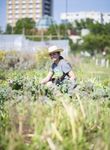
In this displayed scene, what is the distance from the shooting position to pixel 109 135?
14.5 ft

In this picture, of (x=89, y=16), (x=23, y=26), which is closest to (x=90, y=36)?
(x=23, y=26)

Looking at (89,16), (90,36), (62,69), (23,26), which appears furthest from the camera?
(89,16)

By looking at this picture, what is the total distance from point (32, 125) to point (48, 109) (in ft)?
1.41

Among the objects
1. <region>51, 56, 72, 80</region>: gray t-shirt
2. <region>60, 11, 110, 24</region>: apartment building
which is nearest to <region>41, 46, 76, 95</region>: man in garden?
<region>51, 56, 72, 80</region>: gray t-shirt

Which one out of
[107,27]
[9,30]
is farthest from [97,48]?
[9,30]

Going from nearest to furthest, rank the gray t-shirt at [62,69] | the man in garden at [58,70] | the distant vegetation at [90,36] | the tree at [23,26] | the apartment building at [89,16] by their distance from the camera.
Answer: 1. the man in garden at [58,70]
2. the gray t-shirt at [62,69]
3. the distant vegetation at [90,36]
4. the tree at [23,26]
5. the apartment building at [89,16]

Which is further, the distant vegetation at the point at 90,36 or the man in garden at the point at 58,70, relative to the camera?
A: the distant vegetation at the point at 90,36

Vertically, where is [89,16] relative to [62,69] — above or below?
below

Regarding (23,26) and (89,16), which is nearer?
(23,26)

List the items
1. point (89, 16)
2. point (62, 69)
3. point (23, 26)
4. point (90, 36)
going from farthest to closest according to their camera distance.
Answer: point (89, 16) → point (23, 26) → point (90, 36) → point (62, 69)

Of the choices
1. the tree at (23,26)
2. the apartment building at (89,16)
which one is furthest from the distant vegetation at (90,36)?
the apartment building at (89,16)

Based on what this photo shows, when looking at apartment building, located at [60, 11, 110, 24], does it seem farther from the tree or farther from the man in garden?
the man in garden

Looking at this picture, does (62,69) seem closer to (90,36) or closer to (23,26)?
(90,36)

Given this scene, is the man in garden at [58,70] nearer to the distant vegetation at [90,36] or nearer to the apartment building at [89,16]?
the distant vegetation at [90,36]
